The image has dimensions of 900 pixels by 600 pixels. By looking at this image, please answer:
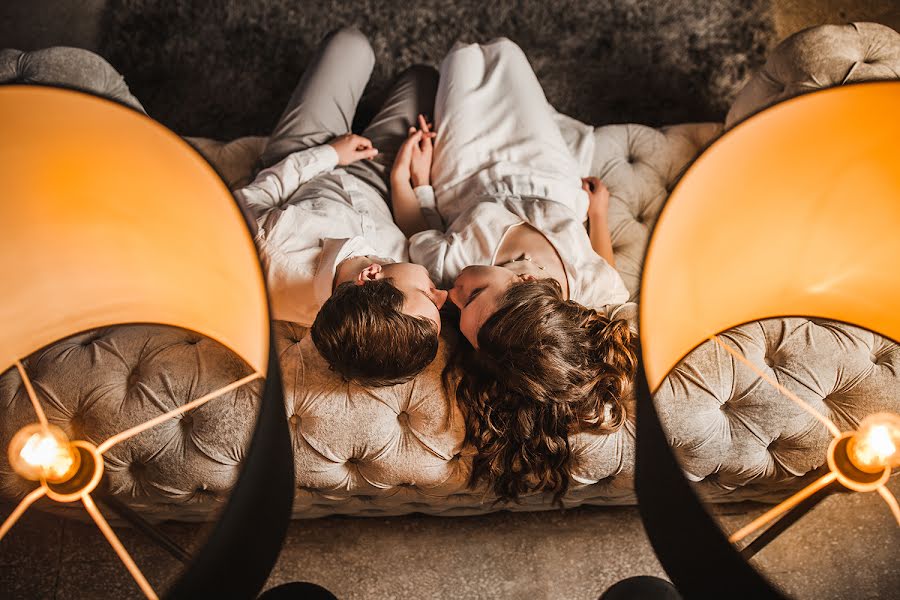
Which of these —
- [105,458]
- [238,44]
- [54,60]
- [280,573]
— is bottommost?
[280,573]

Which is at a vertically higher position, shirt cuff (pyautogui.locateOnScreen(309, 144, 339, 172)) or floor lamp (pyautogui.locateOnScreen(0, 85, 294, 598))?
floor lamp (pyautogui.locateOnScreen(0, 85, 294, 598))

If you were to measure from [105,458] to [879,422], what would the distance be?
956mm

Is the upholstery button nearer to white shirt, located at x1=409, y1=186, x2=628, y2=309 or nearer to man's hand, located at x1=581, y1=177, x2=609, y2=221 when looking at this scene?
white shirt, located at x1=409, y1=186, x2=628, y2=309

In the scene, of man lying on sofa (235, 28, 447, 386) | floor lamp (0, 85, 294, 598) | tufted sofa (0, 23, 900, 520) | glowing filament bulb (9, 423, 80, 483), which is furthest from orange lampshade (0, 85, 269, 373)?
tufted sofa (0, 23, 900, 520)

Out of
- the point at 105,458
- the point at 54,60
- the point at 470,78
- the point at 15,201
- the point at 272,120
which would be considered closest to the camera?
the point at 15,201

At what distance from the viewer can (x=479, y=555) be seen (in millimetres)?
1225

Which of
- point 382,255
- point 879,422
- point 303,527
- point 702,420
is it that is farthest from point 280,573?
point 879,422

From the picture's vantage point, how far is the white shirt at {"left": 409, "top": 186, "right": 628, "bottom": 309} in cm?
112

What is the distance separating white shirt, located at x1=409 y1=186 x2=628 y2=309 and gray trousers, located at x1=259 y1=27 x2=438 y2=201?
11.2 inches

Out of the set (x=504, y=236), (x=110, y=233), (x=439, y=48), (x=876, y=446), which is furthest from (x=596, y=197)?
(x=110, y=233)

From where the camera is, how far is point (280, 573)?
Result: 48.1 inches

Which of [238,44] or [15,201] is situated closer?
[15,201]

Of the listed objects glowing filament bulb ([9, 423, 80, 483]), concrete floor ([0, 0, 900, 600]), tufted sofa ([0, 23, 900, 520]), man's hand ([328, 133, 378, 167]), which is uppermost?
glowing filament bulb ([9, 423, 80, 483])

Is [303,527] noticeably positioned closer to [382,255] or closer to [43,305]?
[382,255]
